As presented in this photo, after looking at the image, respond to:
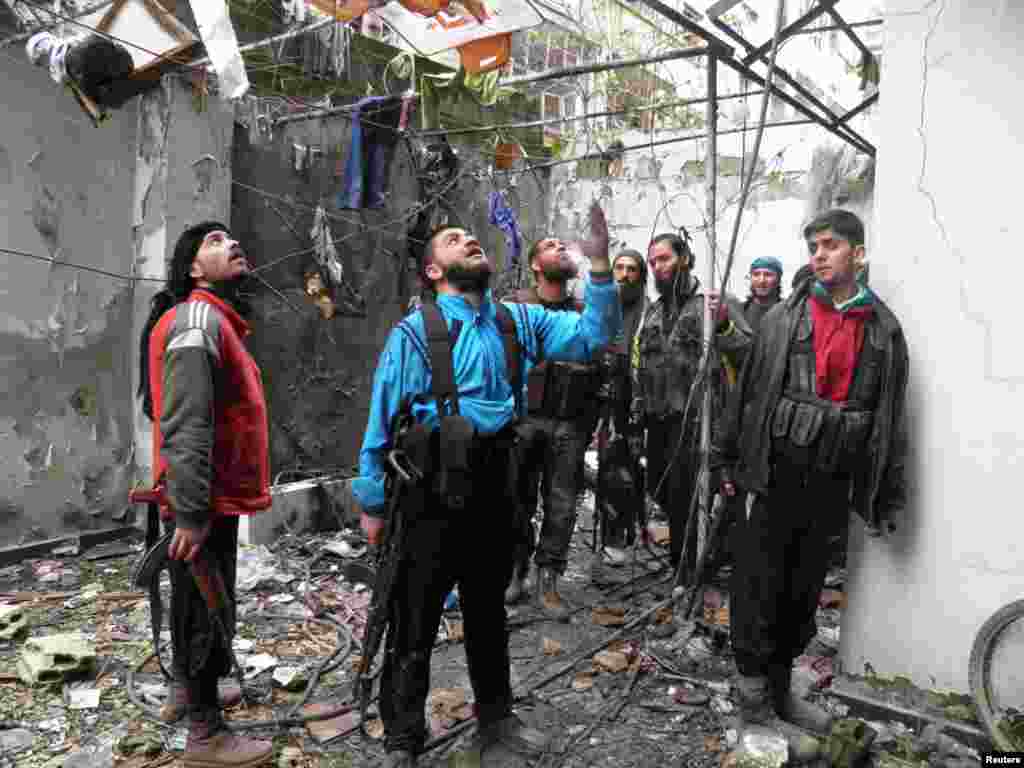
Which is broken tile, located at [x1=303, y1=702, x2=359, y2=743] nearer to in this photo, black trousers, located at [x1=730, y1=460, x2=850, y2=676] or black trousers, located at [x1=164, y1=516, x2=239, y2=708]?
black trousers, located at [x1=164, y1=516, x2=239, y2=708]

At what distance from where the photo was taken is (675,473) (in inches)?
191

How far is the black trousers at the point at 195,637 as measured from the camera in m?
2.88

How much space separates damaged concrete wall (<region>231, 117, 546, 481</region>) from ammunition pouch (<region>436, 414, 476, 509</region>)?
443cm

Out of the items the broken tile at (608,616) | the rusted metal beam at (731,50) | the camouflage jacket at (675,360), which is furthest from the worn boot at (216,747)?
the rusted metal beam at (731,50)

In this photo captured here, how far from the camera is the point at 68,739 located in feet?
10.4

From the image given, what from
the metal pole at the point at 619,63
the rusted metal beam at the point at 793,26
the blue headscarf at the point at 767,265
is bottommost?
the blue headscarf at the point at 767,265

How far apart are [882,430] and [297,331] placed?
5.29 metres

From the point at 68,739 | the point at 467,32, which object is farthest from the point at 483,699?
the point at 467,32

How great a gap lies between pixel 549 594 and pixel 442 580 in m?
2.09

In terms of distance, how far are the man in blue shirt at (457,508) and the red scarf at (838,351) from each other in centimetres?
95

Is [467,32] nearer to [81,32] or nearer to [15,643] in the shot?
[81,32]

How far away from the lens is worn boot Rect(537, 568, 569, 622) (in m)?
4.62

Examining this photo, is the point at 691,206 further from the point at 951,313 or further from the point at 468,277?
the point at 468,277

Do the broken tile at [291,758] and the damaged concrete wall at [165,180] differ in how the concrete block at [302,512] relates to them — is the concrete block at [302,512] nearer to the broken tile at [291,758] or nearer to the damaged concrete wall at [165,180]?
the damaged concrete wall at [165,180]
